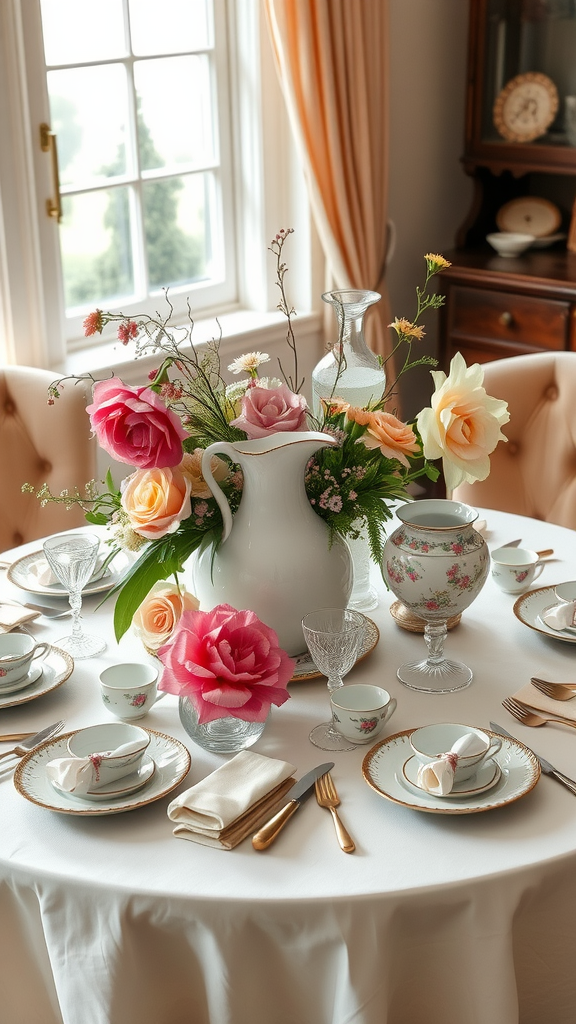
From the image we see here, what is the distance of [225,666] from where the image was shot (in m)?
1.20

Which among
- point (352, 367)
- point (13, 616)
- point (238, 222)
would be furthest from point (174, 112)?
point (13, 616)

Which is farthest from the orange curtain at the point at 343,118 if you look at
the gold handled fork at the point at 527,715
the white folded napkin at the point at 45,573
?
the gold handled fork at the point at 527,715

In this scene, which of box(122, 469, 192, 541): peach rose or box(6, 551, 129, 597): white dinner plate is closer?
box(122, 469, 192, 541): peach rose

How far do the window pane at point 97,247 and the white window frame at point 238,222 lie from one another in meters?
0.14

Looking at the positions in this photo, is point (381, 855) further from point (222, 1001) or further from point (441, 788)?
point (222, 1001)

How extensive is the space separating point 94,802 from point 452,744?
1.26ft

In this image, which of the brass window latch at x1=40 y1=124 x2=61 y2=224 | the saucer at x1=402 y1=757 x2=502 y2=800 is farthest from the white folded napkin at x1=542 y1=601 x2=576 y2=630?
the brass window latch at x1=40 y1=124 x2=61 y2=224

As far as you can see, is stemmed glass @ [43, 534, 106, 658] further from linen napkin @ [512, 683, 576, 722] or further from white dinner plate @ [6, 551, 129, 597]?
linen napkin @ [512, 683, 576, 722]

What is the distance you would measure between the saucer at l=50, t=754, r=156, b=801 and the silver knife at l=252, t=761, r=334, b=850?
0.47 ft

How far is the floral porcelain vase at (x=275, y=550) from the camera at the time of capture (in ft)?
4.48

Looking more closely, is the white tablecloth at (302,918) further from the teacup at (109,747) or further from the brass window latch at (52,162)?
the brass window latch at (52,162)

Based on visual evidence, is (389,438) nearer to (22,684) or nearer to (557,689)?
(557,689)

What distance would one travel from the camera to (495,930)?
1.04 m

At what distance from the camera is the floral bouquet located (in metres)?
1.29
